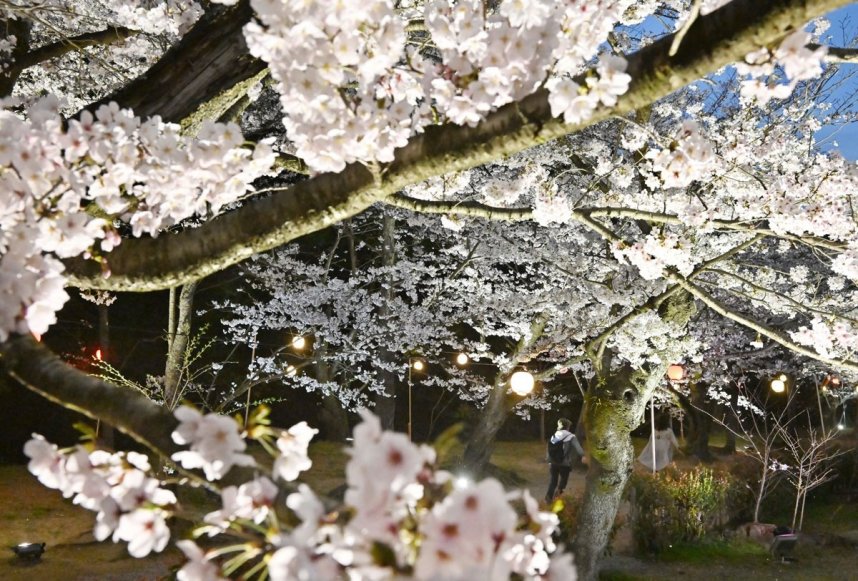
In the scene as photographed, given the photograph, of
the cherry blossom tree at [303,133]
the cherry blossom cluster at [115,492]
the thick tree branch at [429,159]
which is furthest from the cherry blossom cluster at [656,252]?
the cherry blossom cluster at [115,492]

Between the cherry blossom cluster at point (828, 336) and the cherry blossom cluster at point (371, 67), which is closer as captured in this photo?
the cherry blossom cluster at point (371, 67)

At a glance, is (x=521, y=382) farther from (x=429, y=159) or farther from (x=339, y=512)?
(x=339, y=512)

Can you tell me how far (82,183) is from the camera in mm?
1977

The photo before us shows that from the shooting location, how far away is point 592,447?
25.3 ft

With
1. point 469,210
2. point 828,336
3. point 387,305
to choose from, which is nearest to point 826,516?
point 828,336

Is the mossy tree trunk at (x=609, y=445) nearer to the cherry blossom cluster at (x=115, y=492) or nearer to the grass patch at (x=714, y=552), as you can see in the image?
the grass patch at (x=714, y=552)

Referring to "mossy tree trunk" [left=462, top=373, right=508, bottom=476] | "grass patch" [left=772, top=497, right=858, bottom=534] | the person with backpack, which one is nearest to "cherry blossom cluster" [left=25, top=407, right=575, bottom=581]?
the person with backpack

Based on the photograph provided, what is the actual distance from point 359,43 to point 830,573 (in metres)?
9.28

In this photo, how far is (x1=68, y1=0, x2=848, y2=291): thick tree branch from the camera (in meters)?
1.42

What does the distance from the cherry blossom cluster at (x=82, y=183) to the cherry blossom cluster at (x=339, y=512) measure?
367 mm

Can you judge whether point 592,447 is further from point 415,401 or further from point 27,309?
point 415,401

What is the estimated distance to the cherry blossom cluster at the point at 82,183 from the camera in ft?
5.04

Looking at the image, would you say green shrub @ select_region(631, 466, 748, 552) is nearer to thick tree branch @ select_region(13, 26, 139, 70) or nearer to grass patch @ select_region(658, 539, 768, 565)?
grass patch @ select_region(658, 539, 768, 565)

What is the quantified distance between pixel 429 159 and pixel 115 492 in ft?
3.57
